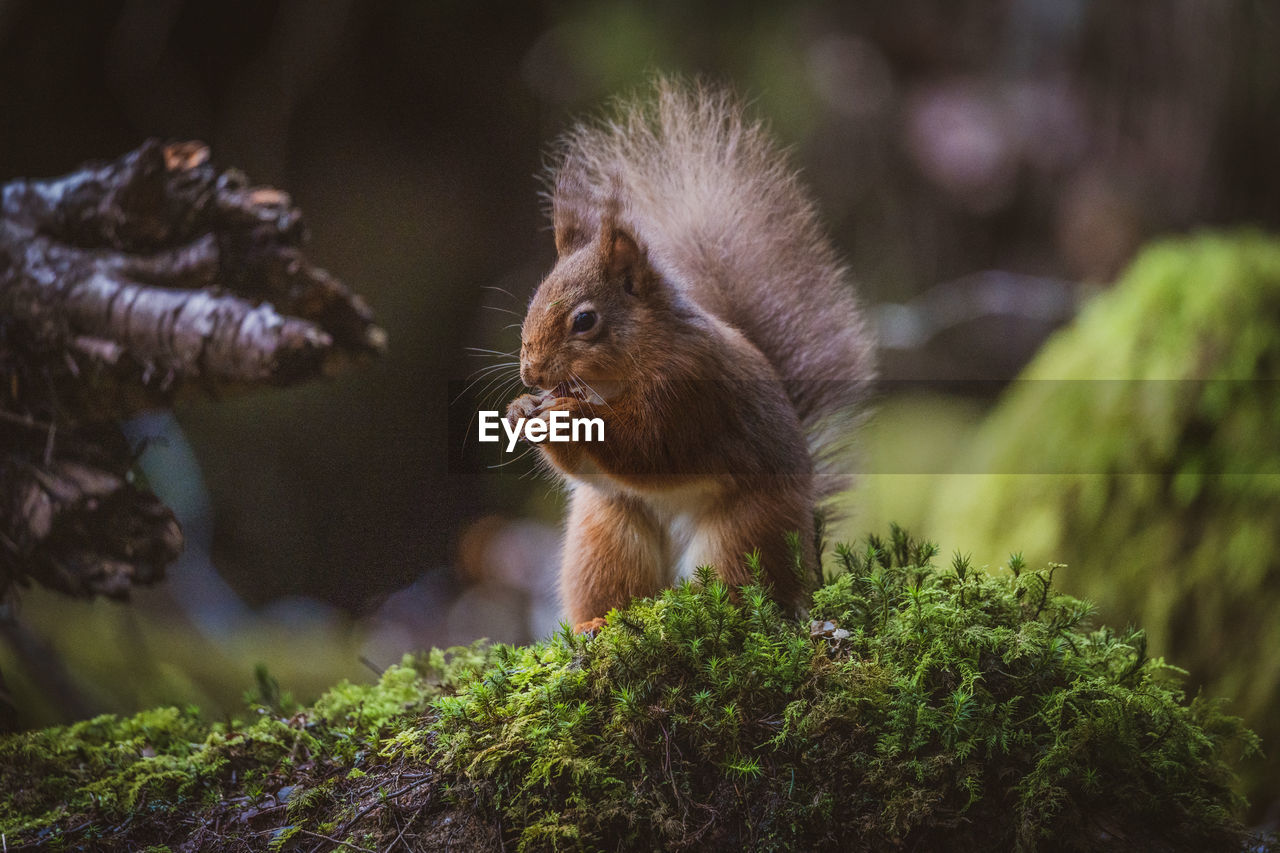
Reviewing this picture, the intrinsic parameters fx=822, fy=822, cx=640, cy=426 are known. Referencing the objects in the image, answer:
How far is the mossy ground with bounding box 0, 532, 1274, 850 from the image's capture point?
1.03 meters

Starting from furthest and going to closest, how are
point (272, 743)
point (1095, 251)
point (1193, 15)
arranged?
point (1095, 251) → point (1193, 15) → point (272, 743)

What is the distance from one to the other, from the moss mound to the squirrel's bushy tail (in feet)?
2.25

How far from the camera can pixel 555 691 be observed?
3.76ft

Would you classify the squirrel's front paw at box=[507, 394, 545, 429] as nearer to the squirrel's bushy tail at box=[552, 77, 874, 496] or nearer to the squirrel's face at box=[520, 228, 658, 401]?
the squirrel's face at box=[520, 228, 658, 401]

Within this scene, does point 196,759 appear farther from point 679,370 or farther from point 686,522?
point 679,370

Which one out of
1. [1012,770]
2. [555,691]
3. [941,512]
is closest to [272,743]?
[555,691]

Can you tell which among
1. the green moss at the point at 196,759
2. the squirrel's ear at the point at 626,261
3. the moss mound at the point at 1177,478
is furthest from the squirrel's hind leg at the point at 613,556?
the moss mound at the point at 1177,478

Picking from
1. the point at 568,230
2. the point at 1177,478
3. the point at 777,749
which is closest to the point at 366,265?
the point at 568,230

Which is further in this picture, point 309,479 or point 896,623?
point 309,479

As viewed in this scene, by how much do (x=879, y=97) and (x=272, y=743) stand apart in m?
2.37

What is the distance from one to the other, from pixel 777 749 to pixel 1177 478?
4.71ft

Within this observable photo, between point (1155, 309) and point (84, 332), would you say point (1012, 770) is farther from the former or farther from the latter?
point (84, 332)

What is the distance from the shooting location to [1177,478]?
196 cm

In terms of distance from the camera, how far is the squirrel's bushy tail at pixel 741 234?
1.65 m
